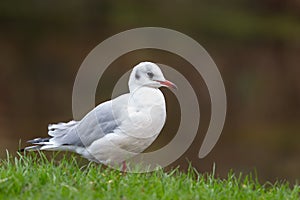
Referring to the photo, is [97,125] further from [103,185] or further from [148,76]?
[103,185]

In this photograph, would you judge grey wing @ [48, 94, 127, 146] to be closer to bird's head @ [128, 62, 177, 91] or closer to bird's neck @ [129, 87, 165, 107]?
bird's neck @ [129, 87, 165, 107]

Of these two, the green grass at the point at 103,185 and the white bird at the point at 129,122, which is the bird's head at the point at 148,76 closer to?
the white bird at the point at 129,122

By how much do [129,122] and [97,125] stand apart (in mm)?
344

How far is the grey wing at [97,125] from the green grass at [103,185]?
0.92 ft

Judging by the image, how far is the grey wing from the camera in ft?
17.3

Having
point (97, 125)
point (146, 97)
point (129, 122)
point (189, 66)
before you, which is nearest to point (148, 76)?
point (146, 97)

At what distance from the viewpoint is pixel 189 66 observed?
15836 millimetres

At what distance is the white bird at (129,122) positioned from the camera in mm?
5148

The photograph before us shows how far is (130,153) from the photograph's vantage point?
5.28 m

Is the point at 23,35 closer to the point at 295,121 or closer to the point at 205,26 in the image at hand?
the point at 205,26

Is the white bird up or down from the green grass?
up

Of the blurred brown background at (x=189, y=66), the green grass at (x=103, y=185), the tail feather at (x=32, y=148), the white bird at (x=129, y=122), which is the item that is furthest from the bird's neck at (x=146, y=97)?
the blurred brown background at (x=189, y=66)

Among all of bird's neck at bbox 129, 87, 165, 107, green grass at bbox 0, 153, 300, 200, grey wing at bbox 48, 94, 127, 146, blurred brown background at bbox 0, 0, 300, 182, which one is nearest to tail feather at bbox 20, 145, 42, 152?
grey wing at bbox 48, 94, 127, 146

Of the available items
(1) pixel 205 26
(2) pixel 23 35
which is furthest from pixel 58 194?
(1) pixel 205 26
